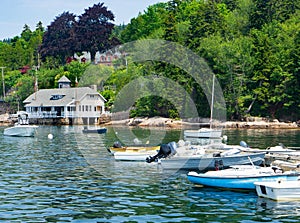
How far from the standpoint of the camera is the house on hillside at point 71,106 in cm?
10650

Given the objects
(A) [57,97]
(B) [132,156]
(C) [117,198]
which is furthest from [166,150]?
(A) [57,97]

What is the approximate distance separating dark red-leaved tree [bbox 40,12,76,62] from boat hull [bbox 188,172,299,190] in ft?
342

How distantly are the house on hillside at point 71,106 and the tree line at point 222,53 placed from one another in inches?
204

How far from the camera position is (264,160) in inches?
1479

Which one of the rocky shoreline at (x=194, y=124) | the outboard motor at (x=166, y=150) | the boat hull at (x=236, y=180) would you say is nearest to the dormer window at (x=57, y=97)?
the rocky shoreline at (x=194, y=124)

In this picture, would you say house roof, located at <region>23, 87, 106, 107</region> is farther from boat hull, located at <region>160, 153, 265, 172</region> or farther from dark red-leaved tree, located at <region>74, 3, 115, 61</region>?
boat hull, located at <region>160, 153, 265, 172</region>

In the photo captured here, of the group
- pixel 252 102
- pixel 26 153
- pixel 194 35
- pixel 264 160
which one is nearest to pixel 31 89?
pixel 194 35

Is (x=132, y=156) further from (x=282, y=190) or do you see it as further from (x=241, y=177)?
(x=282, y=190)

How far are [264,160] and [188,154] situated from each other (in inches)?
213

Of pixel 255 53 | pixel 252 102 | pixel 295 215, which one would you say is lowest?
pixel 295 215

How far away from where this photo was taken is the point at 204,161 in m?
36.4

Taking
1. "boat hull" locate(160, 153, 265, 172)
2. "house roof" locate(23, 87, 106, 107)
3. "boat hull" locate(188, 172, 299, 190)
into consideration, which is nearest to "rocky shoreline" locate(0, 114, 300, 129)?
"house roof" locate(23, 87, 106, 107)

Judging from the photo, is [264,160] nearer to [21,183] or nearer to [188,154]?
[188,154]

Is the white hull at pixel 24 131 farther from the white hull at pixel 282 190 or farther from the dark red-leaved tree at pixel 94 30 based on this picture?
the dark red-leaved tree at pixel 94 30
